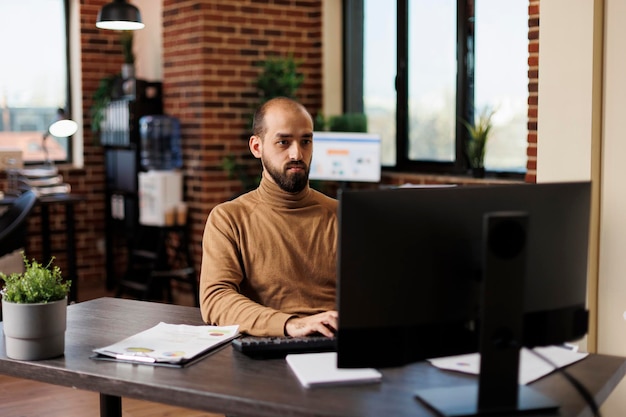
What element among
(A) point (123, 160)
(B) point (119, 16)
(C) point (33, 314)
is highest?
(B) point (119, 16)

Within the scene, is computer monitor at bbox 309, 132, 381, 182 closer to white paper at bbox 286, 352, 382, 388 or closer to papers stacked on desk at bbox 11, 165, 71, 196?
papers stacked on desk at bbox 11, 165, 71, 196

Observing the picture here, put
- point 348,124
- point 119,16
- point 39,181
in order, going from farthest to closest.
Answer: point 39,181, point 348,124, point 119,16

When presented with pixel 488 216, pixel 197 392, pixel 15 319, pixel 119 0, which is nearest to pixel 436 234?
pixel 488 216

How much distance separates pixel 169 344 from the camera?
2188mm

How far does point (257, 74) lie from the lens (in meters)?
6.28

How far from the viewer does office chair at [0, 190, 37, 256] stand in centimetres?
538

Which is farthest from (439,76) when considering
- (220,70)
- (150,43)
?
(150,43)

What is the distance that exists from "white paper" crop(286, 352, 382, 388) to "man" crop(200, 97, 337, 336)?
415 mm

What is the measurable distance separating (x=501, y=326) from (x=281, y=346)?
1.85 feet

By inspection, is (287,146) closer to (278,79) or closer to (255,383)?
(255,383)

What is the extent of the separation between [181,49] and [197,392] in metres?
4.71

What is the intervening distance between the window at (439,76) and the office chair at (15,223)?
2441 millimetres

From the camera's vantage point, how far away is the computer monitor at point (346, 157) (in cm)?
565

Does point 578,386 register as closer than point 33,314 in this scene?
Yes
